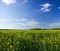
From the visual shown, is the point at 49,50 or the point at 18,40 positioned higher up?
the point at 18,40

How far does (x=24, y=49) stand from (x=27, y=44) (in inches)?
15.4

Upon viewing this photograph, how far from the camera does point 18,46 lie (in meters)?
6.16

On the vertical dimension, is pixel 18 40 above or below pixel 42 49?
above

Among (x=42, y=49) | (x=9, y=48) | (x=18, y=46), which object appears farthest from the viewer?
(x=42, y=49)

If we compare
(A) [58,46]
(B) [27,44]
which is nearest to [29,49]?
(B) [27,44]

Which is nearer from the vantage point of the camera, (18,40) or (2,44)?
(2,44)

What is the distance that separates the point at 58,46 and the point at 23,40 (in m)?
1.62

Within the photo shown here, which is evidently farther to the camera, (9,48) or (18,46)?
(18,46)

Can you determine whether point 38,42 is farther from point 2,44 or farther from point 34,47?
point 2,44

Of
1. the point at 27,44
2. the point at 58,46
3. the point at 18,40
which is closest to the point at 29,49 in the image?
the point at 27,44

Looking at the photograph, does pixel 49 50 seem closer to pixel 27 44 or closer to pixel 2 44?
pixel 27 44

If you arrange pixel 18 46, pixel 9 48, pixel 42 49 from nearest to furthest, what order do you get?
pixel 9 48 < pixel 18 46 < pixel 42 49

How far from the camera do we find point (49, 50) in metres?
6.61

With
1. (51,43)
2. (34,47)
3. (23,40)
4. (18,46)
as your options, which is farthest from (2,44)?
(51,43)
